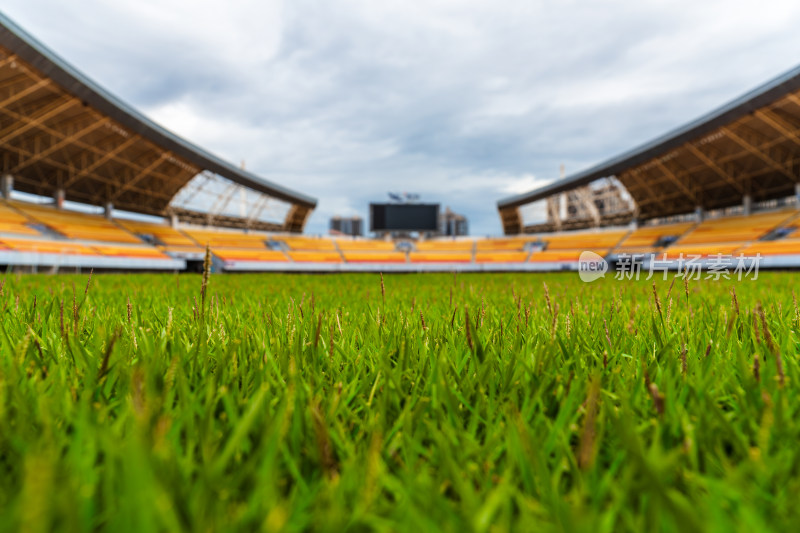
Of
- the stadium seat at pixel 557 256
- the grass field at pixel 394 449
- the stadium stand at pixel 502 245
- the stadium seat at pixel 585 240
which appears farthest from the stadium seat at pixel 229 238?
the grass field at pixel 394 449

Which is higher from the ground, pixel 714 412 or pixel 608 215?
pixel 608 215

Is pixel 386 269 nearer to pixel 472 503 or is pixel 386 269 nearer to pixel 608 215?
pixel 608 215

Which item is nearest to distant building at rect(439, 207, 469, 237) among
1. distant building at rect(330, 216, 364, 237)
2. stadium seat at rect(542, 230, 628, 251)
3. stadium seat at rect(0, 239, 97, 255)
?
distant building at rect(330, 216, 364, 237)

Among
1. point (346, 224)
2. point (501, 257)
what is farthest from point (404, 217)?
point (346, 224)

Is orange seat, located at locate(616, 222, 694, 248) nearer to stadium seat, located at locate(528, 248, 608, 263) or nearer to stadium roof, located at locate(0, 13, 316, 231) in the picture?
stadium seat, located at locate(528, 248, 608, 263)

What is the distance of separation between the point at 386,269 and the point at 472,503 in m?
35.3

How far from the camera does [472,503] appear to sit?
0.41 meters

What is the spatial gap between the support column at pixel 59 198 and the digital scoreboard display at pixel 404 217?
25.9 m

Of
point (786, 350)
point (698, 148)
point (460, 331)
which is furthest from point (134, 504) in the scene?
point (698, 148)

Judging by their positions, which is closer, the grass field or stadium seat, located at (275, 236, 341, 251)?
the grass field

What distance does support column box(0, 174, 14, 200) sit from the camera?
88.2 feet

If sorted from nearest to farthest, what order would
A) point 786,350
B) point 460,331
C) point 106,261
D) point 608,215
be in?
point 786,350 < point 460,331 < point 106,261 < point 608,215

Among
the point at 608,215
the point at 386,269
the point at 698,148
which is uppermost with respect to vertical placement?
the point at 698,148

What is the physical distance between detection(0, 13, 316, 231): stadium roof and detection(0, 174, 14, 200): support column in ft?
1.82
